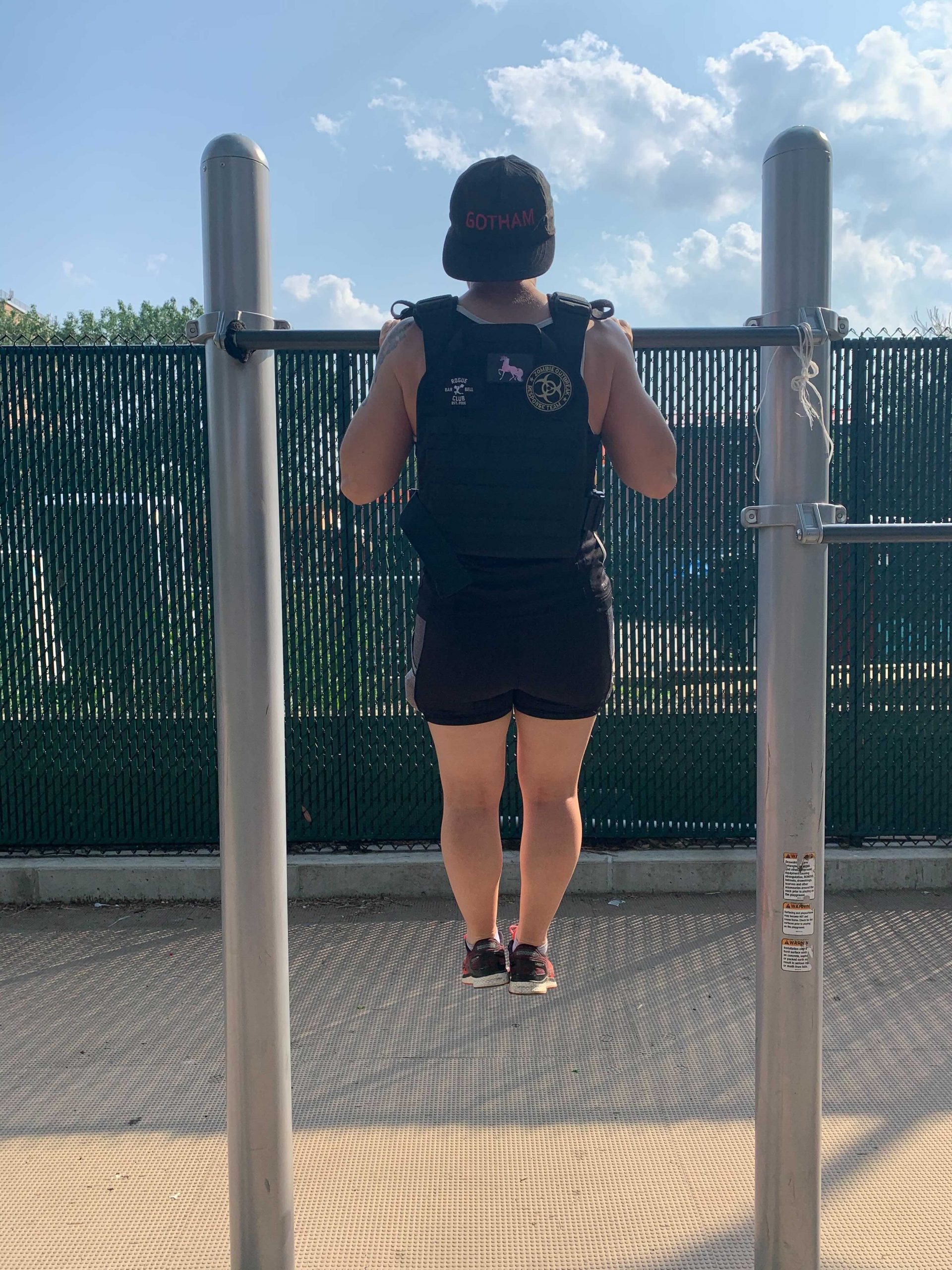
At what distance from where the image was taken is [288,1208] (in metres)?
2.07

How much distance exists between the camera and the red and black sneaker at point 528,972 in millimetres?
2309

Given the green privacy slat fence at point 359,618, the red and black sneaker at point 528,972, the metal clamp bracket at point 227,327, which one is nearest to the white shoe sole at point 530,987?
the red and black sneaker at point 528,972

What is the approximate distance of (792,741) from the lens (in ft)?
6.63

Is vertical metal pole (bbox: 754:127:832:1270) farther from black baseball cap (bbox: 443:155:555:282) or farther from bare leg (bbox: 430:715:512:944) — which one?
bare leg (bbox: 430:715:512:944)

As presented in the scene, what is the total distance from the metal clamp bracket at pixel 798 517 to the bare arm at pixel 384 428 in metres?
0.70

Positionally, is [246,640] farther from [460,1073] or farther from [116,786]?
[116,786]

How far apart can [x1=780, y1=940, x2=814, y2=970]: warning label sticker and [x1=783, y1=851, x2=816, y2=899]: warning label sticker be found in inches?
3.3

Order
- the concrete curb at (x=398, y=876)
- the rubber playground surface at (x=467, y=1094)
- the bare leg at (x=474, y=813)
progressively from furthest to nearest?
the concrete curb at (x=398, y=876), the rubber playground surface at (x=467, y=1094), the bare leg at (x=474, y=813)

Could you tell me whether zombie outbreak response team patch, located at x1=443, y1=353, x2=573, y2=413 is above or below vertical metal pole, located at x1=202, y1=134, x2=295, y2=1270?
above

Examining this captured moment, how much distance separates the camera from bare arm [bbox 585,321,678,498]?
82.9 inches

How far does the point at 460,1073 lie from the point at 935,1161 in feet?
4.40

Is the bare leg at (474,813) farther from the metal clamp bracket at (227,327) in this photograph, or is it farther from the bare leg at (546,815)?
the metal clamp bracket at (227,327)

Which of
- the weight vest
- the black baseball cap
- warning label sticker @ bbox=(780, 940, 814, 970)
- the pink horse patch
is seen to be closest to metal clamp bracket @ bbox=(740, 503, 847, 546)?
the weight vest

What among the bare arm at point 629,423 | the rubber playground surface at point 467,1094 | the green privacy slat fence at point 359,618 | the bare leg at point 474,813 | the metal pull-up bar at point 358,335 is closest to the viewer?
the metal pull-up bar at point 358,335
